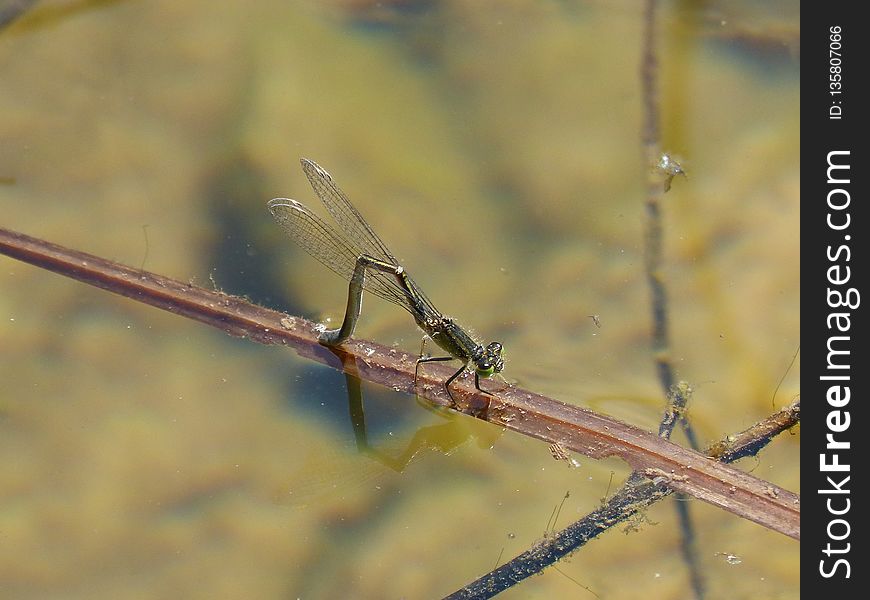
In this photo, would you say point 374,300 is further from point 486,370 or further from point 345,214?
point 486,370

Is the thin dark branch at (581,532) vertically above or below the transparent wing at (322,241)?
below

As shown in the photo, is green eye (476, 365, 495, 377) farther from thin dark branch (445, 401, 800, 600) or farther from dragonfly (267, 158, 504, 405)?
thin dark branch (445, 401, 800, 600)

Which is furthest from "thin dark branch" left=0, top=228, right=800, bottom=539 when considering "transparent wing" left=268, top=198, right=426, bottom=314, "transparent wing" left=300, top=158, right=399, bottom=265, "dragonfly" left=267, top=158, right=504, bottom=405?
"transparent wing" left=300, top=158, right=399, bottom=265

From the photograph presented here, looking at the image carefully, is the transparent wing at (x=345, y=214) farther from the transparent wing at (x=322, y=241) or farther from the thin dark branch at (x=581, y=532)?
the thin dark branch at (x=581, y=532)

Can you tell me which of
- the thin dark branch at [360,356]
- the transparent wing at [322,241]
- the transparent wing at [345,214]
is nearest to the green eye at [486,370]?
the thin dark branch at [360,356]

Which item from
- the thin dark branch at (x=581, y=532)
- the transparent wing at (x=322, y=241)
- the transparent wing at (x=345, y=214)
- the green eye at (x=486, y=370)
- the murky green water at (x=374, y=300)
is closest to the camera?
the thin dark branch at (x=581, y=532)
